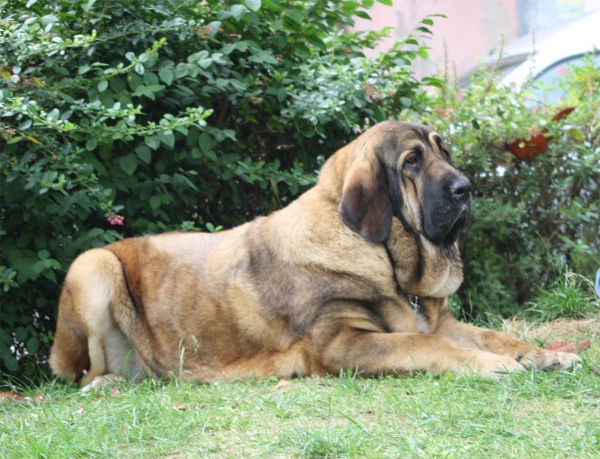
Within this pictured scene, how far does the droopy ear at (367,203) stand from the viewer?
184 inches

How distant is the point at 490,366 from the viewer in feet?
13.6

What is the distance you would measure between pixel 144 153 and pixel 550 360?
2844mm

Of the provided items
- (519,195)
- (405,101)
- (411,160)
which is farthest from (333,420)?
(519,195)

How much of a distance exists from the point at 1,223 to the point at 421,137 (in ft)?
8.91

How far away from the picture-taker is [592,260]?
665 centimetres

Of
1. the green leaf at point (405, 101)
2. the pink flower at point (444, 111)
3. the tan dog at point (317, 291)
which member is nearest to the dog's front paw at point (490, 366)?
the tan dog at point (317, 291)

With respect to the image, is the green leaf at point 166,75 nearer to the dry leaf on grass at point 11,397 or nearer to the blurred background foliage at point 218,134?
the blurred background foliage at point 218,134

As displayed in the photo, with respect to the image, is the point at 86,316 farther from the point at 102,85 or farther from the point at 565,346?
the point at 565,346

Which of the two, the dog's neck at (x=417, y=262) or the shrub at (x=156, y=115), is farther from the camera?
the shrub at (x=156, y=115)

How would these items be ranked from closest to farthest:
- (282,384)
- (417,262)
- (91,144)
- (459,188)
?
(282,384)
(459,188)
(417,262)
(91,144)

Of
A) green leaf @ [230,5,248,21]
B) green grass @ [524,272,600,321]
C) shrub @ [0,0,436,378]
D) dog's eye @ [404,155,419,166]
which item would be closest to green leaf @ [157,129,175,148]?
shrub @ [0,0,436,378]

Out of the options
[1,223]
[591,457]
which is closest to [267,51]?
[1,223]

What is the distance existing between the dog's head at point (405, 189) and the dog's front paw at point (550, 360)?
0.81m

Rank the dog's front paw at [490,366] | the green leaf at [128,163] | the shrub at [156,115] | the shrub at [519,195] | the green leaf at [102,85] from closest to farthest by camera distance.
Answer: the dog's front paw at [490,366] < the shrub at [156,115] < the green leaf at [102,85] < the green leaf at [128,163] < the shrub at [519,195]
